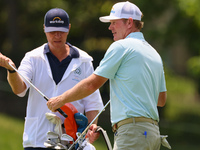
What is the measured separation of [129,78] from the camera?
167 inches

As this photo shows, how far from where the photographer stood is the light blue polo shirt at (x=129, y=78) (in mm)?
4250

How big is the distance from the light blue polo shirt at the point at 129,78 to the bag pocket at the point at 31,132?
108cm

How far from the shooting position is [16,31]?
18.7 meters

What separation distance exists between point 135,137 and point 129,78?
50cm

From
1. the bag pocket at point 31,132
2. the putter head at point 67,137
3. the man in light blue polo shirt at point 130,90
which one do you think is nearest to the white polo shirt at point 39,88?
the bag pocket at point 31,132

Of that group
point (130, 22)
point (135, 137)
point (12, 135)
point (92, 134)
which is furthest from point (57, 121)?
point (12, 135)

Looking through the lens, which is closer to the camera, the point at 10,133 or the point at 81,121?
the point at 81,121

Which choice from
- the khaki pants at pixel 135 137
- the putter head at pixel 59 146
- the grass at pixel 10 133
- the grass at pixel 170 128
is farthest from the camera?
the grass at pixel 170 128

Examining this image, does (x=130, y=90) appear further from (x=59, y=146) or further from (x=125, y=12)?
(x=59, y=146)

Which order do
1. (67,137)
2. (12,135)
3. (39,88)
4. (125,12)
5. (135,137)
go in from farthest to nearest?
(12,135), (39,88), (67,137), (125,12), (135,137)

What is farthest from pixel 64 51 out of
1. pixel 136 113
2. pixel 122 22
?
pixel 136 113

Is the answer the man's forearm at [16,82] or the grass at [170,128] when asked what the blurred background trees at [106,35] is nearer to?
the grass at [170,128]

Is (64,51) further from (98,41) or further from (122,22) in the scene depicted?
(98,41)

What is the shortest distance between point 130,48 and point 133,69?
18 centimetres
